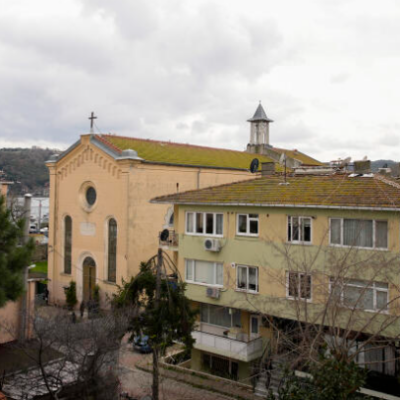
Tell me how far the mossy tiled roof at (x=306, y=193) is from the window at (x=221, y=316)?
186 inches

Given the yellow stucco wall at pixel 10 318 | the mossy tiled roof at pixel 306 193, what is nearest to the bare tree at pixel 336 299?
the mossy tiled roof at pixel 306 193

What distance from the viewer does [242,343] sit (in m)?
17.7

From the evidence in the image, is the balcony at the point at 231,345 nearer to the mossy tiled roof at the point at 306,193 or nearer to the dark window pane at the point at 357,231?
the mossy tiled roof at the point at 306,193

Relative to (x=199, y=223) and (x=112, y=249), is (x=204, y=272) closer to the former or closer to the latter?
(x=199, y=223)

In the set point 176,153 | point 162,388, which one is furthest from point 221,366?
point 176,153

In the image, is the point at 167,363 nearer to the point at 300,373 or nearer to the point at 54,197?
the point at 300,373

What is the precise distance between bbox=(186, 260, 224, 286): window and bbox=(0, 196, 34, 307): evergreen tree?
667 centimetres

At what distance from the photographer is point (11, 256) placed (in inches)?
635

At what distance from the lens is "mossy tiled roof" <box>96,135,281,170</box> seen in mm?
28844

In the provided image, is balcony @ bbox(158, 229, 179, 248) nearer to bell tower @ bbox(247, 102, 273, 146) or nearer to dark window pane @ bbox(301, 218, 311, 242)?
dark window pane @ bbox(301, 218, 311, 242)

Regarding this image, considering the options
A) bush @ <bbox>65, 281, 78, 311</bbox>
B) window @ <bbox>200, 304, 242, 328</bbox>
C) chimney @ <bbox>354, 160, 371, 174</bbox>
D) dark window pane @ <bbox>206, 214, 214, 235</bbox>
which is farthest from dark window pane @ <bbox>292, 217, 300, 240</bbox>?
bush @ <bbox>65, 281, 78, 311</bbox>

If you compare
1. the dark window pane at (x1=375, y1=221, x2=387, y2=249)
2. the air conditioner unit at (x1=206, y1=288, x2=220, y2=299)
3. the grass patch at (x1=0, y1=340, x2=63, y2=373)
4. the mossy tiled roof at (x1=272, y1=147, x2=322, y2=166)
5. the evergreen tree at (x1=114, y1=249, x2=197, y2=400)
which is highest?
the mossy tiled roof at (x1=272, y1=147, x2=322, y2=166)

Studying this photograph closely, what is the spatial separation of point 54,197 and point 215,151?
41.7ft

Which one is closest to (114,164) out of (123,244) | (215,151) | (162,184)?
(162,184)
